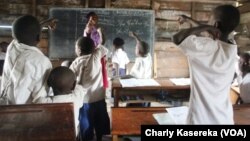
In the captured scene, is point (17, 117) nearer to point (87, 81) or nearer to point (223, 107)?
point (223, 107)

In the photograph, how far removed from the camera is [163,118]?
4.85 feet

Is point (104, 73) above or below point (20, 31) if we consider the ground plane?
below

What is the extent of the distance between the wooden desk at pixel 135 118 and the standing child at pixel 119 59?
4.36 meters

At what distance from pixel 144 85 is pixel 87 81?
28.6 inches

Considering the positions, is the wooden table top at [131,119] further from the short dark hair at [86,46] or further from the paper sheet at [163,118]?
the short dark hair at [86,46]

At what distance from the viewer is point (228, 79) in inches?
47.6

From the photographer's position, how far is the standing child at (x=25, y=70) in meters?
1.58

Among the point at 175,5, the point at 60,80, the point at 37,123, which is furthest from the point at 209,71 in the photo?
the point at 175,5

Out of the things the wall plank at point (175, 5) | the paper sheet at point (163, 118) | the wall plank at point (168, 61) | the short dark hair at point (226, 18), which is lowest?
the wall plank at point (168, 61)

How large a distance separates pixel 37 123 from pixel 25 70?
365mm

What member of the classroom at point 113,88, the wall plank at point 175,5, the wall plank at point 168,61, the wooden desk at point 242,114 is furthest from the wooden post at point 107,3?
the wooden desk at point 242,114

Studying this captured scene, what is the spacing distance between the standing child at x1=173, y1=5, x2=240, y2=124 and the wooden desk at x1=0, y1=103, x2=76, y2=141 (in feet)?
1.77

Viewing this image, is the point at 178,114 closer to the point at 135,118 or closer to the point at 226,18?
the point at 135,118

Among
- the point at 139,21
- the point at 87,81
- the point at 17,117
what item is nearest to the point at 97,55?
the point at 87,81
